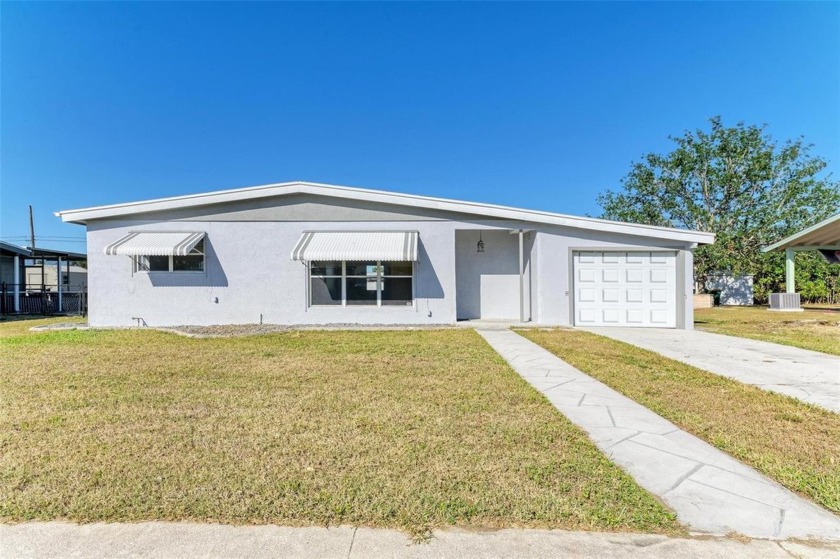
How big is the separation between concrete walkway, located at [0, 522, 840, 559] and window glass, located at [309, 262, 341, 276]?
1079cm

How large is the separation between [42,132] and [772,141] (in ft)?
136

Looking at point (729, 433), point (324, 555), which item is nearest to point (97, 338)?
point (324, 555)

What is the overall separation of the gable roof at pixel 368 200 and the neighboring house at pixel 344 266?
0.14ft

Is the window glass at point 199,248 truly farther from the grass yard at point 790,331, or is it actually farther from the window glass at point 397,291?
the grass yard at point 790,331

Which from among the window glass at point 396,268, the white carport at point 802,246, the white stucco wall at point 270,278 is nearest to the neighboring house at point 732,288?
the white carport at point 802,246

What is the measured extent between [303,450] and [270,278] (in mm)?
10396

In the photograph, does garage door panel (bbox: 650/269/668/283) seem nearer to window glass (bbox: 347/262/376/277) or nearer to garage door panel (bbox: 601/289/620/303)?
garage door panel (bbox: 601/289/620/303)

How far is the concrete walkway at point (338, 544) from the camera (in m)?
2.34

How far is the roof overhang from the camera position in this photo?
16.8 m

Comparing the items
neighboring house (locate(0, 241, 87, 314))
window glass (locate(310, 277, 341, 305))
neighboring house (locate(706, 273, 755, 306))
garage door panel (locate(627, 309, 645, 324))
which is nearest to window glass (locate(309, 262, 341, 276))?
window glass (locate(310, 277, 341, 305))

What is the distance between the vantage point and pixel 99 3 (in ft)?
38.4

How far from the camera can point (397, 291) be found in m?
13.4

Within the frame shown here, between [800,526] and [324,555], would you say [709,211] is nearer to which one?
[800,526]

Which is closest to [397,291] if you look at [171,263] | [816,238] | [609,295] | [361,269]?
[361,269]
